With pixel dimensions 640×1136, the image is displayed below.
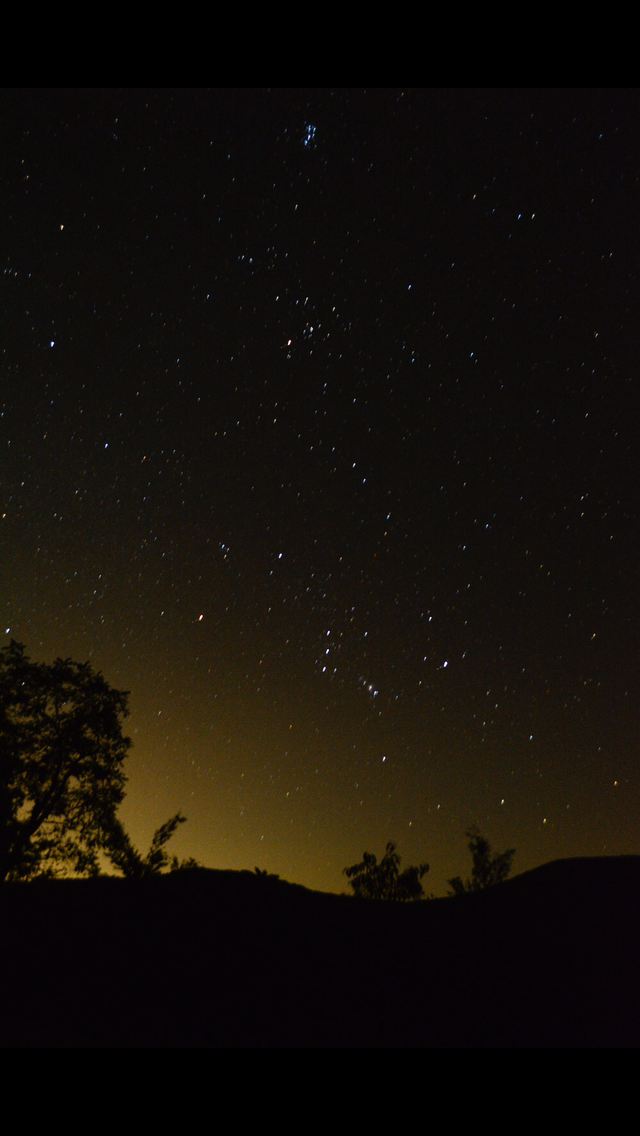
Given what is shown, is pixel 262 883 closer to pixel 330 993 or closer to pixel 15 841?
pixel 330 993

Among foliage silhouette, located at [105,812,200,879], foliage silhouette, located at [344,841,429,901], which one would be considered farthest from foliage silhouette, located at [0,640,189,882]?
foliage silhouette, located at [344,841,429,901]

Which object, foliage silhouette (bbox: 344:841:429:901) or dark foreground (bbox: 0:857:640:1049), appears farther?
foliage silhouette (bbox: 344:841:429:901)

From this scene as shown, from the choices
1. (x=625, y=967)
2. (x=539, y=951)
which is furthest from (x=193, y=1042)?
Answer: (x=625, y=967)

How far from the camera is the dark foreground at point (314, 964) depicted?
7566 mm

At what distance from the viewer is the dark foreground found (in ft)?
24.8

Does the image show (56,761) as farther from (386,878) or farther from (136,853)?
(386,878)

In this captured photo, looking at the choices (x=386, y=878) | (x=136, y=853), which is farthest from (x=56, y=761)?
(x=386, y=878)

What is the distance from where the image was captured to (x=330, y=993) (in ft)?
26.8

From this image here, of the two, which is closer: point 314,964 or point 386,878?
point 314,964

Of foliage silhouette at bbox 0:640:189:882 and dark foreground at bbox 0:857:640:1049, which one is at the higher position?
foliage silhouette at bbox 0:640:189:882

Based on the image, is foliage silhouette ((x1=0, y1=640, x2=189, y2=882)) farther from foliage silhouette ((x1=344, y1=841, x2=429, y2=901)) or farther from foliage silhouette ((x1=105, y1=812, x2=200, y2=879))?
foliage silhouette ((x1=344, y1=841, x2=429, y2=901))

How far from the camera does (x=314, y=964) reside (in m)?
8.65

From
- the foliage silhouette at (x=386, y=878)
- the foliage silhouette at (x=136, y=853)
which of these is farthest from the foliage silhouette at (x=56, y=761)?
the foliage silhouette at (x=386, y=878)

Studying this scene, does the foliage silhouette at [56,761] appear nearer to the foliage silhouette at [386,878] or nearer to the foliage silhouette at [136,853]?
the foliage silhouette at [136,853]
